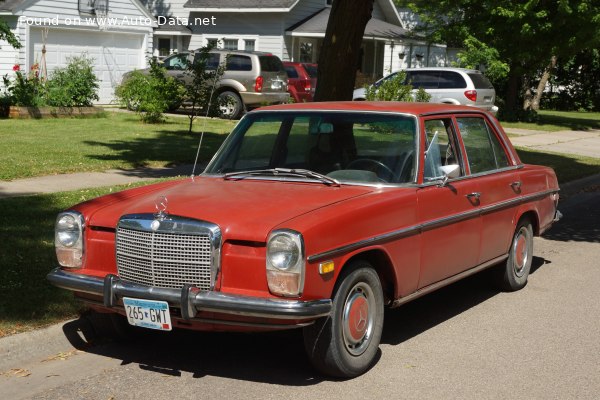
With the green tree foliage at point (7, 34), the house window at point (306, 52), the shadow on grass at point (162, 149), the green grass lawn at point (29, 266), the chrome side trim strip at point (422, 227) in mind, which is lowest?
the green grass lawn at point (29, 266)

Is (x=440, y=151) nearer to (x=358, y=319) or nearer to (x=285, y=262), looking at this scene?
(x=358, y=319)

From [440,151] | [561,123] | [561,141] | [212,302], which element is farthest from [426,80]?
[212,302]

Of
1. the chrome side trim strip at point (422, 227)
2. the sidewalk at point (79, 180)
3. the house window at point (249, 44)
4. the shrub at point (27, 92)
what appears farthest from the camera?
the house window at point (249, 44)

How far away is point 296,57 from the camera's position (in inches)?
1357

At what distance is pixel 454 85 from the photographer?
24.8m

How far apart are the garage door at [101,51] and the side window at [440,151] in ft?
67.1

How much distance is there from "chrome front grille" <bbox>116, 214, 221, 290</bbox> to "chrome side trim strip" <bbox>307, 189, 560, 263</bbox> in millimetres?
601

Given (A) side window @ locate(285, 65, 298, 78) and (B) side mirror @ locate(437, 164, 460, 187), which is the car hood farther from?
(A) side window @ locate(285, 65, 298, 78)

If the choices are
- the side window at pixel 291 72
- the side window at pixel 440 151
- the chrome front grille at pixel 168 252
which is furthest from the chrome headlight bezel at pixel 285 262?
the side window at pixel 291 72

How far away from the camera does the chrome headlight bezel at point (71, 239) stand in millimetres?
5617

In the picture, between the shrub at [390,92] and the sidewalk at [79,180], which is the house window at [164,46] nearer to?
the shrub at [390,92]

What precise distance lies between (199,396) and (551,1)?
23.5 meters

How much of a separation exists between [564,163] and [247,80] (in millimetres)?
10055

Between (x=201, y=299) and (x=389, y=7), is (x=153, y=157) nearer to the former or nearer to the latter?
(x=201, y=299)
